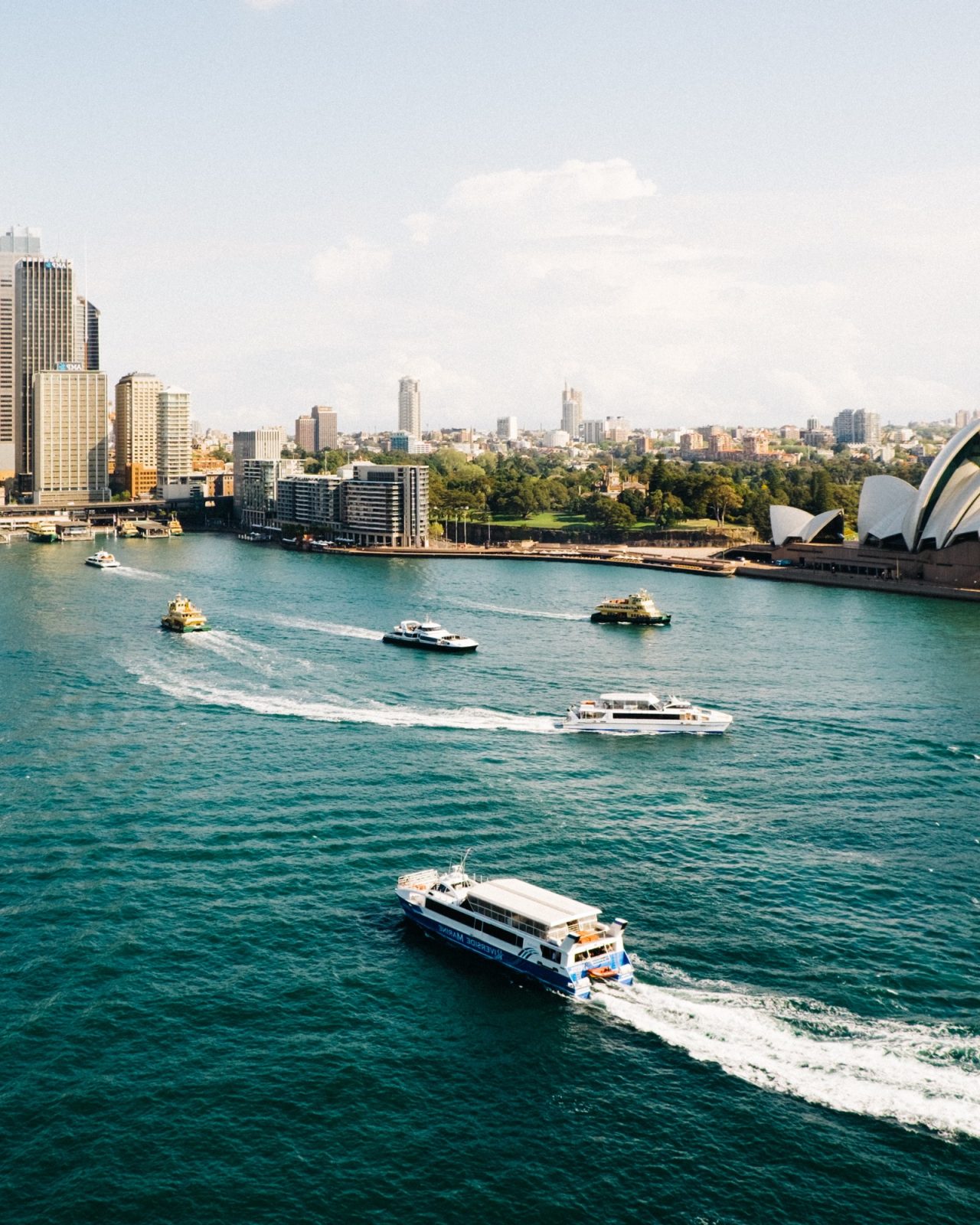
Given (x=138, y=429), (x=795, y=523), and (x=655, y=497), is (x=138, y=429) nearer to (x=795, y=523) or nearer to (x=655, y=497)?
(x=655, y=497)

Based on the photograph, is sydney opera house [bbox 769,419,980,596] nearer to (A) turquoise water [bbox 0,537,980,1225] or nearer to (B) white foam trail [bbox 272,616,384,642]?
(A) turquoise water [bbox 0,537,980,1225]

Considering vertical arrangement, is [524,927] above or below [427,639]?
below

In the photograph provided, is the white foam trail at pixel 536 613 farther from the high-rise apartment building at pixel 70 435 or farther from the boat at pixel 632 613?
the high-rise apartment building at pixel 70 435

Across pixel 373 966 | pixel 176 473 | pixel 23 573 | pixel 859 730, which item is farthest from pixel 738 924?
pixel 176 473

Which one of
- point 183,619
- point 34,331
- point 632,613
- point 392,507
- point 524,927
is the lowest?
point 524,927

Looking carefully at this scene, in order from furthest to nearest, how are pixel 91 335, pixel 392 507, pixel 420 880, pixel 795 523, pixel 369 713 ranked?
pixel 91 335 → pixel 392 507 → pixel 795 523 → pixel 369 713 → pixel 420 880

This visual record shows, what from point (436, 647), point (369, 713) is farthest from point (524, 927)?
point (436, 647)
